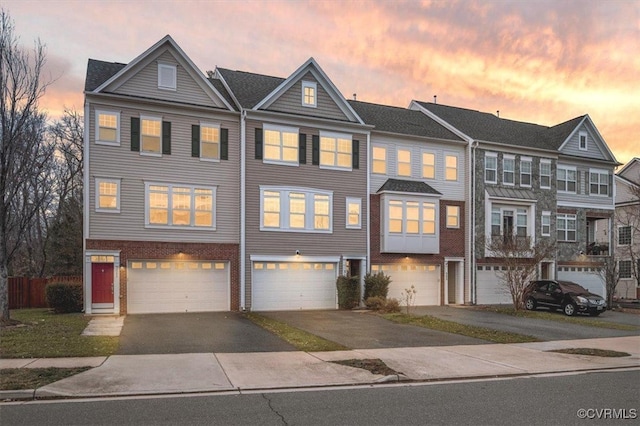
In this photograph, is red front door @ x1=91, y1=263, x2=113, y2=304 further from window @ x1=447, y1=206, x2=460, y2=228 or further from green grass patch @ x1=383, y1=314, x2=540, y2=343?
window @ x1=447, y1=206, x2=460, y2=228

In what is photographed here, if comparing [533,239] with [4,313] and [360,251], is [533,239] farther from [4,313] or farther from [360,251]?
[4,313]

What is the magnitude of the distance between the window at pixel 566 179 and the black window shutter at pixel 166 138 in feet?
81.4

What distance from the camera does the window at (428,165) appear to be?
30.2m

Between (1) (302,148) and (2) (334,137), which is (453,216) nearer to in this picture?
(2) (334,137)

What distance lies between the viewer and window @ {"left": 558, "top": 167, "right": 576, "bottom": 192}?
3459 cm

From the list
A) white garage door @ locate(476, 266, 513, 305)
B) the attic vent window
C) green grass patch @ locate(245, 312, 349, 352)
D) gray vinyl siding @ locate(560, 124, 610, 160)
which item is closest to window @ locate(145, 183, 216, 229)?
the attic vent window

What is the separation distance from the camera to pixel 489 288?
31312mm

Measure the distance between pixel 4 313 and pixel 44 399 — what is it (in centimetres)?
1099

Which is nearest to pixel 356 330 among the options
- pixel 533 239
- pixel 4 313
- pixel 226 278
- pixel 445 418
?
pixel 226 278

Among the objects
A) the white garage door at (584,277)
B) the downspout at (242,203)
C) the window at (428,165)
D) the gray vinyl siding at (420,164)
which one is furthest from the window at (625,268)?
the downspout at (242,203)

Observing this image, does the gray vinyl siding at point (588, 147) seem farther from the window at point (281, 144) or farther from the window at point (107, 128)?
the window at point (107, 128)

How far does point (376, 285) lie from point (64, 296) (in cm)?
1418

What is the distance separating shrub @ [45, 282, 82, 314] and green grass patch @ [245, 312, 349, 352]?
25.5 feet

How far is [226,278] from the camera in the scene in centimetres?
2481
